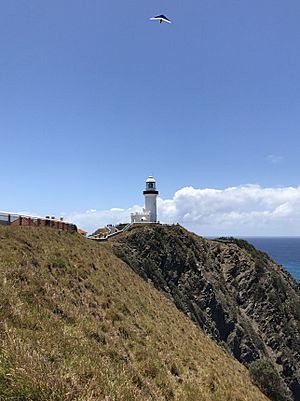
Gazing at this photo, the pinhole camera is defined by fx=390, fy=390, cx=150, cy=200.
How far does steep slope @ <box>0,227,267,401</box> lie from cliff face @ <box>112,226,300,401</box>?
73.7 ft

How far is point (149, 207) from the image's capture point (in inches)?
2771

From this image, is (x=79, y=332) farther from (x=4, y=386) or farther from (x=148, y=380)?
(x=4, y=386)

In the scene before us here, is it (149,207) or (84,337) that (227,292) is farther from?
(84,337)

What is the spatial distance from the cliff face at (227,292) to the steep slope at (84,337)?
22.5 m

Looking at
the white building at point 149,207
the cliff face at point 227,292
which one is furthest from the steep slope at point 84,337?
the white building at point 149,207

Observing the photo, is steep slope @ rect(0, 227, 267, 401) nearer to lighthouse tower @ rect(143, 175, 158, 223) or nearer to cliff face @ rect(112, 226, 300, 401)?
cliff face @ rect(112, 226, 300, 401)

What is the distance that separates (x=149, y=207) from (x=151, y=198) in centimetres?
188

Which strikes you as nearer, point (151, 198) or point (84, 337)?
point (84, 337)

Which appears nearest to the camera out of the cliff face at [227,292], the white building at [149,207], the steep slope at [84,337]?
the steep slope at [84,337]

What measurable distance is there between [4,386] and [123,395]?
218 centimetres

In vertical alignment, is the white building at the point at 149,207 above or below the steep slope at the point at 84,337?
above

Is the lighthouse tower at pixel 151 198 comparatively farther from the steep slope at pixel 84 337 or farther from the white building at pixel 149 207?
the steep slope at pixel 84 337

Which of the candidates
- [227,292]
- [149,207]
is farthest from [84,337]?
[149,207]

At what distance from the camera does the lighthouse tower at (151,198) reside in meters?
70.1
